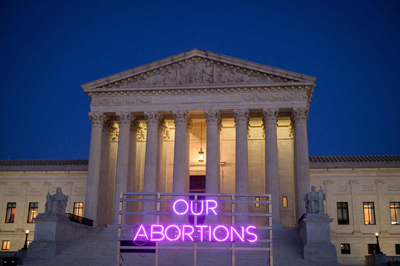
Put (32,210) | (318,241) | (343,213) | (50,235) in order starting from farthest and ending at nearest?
(32,210), (343,213), (50,235), (318,241)

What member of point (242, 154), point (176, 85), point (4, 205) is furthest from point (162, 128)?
point (4, 205)

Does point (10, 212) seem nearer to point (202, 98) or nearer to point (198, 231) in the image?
point (202, 98)

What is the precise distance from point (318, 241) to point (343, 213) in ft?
57.6

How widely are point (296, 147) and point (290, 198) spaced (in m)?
7.89

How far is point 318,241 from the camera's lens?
109 ft

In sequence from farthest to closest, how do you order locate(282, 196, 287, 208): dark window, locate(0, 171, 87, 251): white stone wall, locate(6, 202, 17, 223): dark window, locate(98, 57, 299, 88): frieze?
locate(6, 202, 17, 223): dark window, locate(0, 171, 87, 251): white stone wall, locate(282, 196, 287, 208): dark window, locate(98, 57, 299, 88): frieze

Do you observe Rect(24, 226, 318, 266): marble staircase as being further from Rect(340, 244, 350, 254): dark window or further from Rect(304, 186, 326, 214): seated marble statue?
Rect(340, 244, 350, 254): dark window

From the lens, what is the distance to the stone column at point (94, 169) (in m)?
45.1

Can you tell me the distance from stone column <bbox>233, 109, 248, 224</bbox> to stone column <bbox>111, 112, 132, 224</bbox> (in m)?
11.5

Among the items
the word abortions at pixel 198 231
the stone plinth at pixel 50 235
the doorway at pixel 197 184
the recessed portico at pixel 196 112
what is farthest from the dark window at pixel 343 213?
the stone plinth at pixel 50 235

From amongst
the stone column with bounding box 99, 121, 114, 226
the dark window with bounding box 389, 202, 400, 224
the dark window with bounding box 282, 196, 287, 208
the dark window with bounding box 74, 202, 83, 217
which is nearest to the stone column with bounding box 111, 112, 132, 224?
the stone column with bounding box 99, 121, 114, 226

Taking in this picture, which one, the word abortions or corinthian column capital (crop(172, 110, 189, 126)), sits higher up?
corinthian column capital (crop(172, 110, 189, 126))

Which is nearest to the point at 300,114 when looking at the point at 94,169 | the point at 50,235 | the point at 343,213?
the point at 343,213

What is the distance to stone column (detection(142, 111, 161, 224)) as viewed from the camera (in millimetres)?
44719
